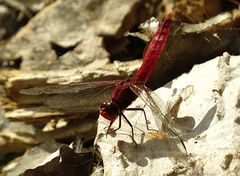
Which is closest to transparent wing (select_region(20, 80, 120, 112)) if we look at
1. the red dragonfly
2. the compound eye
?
the red dragonfly

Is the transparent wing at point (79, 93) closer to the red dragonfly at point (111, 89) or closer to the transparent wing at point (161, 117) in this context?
the red dragonfly at point (111, 89)

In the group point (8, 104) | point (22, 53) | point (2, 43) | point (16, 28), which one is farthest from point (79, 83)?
point (16, 28)

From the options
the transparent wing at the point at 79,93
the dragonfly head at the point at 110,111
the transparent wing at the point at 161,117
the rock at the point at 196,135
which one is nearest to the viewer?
the rock at the point at 196,135

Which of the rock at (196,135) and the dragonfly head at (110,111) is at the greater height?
the dragonfly head at (110,111)

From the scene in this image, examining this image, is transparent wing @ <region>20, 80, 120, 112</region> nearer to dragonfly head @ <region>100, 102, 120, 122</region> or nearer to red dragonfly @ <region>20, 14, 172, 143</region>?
red dragonfly @ <region>20, 14, 172, 143</region>

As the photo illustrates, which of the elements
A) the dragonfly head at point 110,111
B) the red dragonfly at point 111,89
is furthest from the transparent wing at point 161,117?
the dragonfly head at point 110,111

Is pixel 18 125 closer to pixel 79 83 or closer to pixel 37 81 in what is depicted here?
pixel 37 81

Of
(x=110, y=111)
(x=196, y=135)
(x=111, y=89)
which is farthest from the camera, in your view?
(x=111, y=89)

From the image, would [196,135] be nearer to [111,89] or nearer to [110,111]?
[110,111]

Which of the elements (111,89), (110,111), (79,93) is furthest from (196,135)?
(79,93)
